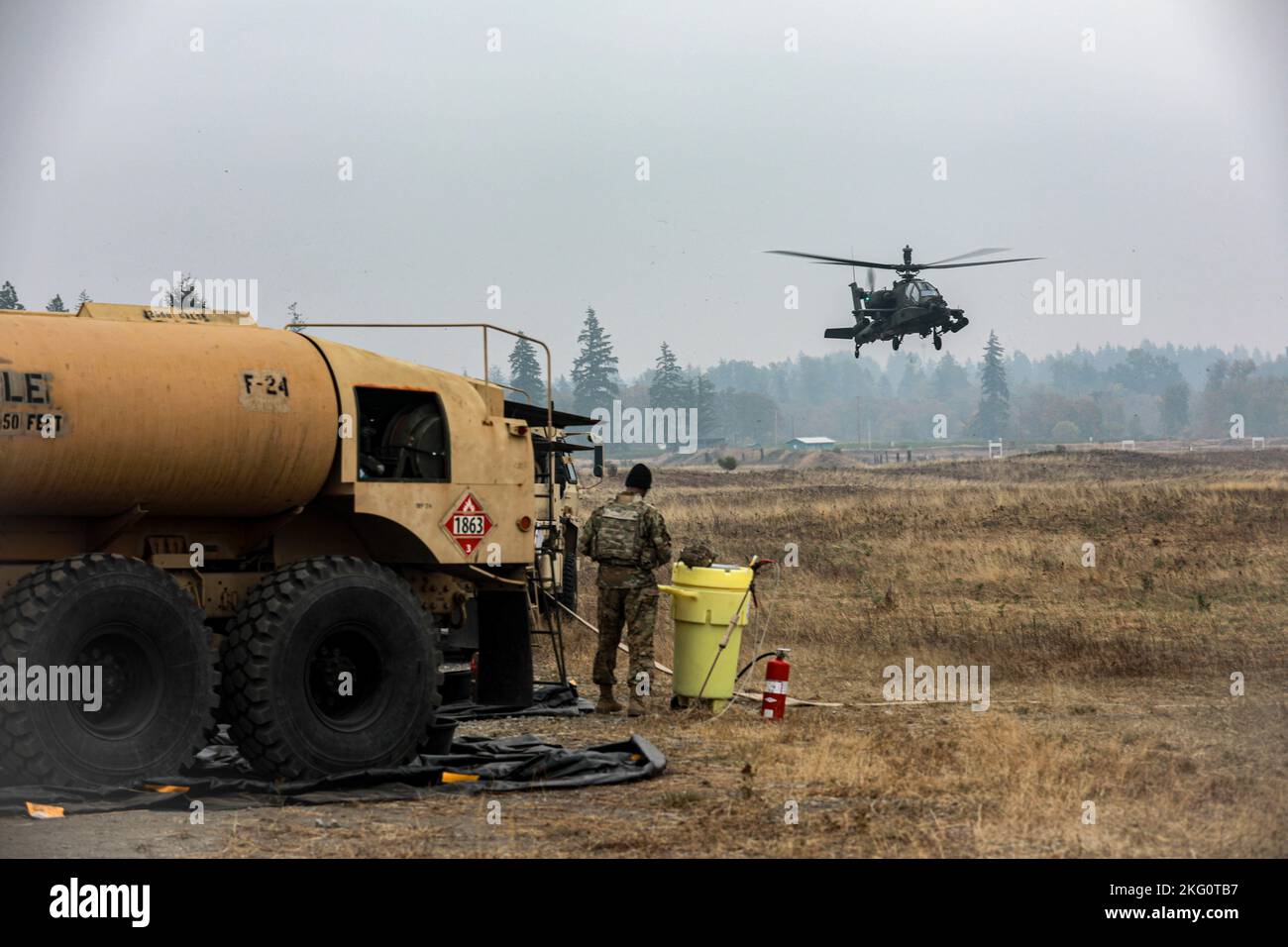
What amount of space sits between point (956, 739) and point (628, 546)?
3403 millimetres

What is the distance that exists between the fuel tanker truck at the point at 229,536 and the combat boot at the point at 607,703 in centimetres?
255

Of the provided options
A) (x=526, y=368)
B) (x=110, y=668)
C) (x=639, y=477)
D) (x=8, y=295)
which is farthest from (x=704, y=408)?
(x=110, y=668)

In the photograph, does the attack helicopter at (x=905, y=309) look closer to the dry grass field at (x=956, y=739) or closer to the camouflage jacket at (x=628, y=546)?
the dry grass field at (x=956, y=739)

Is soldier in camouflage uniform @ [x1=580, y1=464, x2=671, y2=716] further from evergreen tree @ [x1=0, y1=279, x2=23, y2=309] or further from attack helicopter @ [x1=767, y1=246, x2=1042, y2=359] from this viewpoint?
evergreen tree @ [x1=0, y1=279, x2=23, y2=309]

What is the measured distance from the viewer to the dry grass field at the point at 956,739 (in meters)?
8.42

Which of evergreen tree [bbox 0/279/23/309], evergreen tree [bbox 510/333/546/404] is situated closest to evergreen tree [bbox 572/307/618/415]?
evergreen tree [bbox 510/333/546/404]

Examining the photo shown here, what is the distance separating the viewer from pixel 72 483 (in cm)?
967

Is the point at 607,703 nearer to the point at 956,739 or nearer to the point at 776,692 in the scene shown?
the point at 776,692

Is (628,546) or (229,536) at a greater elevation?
(229,536)

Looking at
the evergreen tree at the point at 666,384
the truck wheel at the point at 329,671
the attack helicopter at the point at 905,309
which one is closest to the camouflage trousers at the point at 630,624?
the truck wheel at the point at 329,671

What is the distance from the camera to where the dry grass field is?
332 inches

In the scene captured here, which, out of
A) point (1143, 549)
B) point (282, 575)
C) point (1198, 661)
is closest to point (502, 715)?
point (282, 575)

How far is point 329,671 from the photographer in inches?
420
